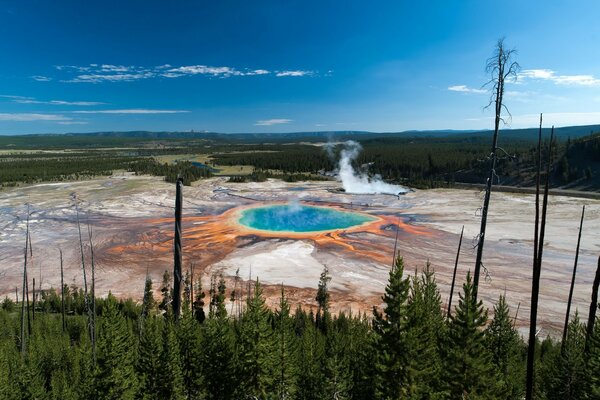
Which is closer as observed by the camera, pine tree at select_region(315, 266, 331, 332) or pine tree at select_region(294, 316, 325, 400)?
pine tree at select_region(294, 316, 325, 400)

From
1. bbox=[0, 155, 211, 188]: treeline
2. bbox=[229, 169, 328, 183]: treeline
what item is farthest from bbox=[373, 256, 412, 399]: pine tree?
bbox=[229, 169, 328, 183]: treeline

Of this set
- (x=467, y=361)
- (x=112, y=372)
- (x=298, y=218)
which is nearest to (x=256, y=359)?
(x=112, y=372)

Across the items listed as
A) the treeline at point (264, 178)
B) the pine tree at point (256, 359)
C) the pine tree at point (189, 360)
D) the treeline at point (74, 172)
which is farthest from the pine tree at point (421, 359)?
the treeline at point (264, 178)

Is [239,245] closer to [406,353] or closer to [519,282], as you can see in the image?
[519,282]

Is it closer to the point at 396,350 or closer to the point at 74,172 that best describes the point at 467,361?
the point at 396,350

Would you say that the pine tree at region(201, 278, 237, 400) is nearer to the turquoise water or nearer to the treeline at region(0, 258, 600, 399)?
the treeline at region(0, 258, 600, 399)

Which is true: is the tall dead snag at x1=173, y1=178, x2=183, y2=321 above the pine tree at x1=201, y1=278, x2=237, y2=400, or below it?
above

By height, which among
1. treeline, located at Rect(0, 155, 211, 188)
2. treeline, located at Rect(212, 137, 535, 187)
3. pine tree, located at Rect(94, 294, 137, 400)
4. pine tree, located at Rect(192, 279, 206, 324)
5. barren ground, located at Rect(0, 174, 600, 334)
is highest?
treeline, located at Rect(212, 137, 535, 187)
